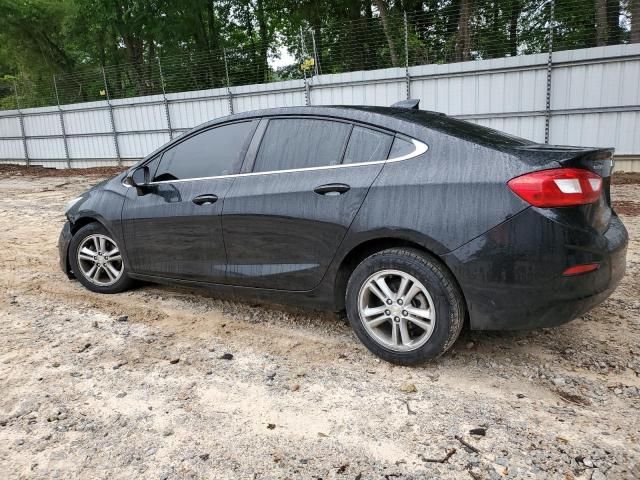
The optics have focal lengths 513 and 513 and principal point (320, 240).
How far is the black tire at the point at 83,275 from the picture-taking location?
442 centimetres

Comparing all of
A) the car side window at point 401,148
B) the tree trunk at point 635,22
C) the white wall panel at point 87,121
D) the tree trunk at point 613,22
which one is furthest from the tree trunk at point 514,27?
the white wall panel at point 87,121

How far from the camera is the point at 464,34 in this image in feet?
39.3

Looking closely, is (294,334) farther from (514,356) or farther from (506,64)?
(506,64)

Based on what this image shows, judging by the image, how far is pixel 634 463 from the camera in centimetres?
212

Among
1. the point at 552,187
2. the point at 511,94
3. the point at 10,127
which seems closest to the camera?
the point at 552,187

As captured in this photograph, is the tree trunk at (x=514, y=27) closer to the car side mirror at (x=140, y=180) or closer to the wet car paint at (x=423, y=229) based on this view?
the wet car paint at (x=423, y=229)

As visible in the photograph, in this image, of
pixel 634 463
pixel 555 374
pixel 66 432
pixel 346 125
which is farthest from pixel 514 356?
pixel 66 432

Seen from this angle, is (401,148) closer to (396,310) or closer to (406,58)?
(396,310)

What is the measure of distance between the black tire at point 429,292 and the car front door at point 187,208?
117cm

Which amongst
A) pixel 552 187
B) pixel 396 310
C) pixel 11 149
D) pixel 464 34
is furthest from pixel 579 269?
pixel 11 149

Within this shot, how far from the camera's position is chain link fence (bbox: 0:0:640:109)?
35.2 ft

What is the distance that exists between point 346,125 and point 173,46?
22.6 meters

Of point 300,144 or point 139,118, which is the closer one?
point 300,144

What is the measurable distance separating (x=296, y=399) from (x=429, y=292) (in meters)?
0.92
